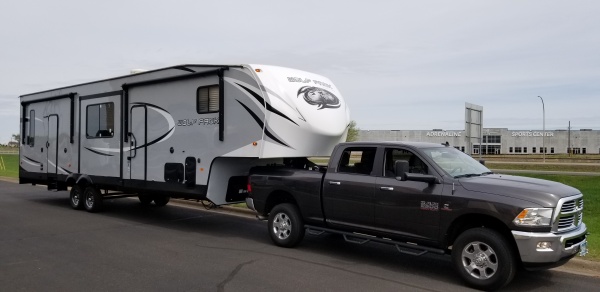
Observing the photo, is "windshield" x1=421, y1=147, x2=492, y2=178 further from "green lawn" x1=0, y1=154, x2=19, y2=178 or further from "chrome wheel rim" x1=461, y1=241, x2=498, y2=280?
"green lawn" x1=0, y1=154, x2=19, y2=178

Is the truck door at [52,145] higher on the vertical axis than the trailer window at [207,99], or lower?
lower

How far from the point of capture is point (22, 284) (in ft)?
19.8

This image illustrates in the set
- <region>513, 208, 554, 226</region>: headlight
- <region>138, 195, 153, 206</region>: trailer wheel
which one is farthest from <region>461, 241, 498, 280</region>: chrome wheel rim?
<region>138, 195, 153, 206</region>: trailer wheel

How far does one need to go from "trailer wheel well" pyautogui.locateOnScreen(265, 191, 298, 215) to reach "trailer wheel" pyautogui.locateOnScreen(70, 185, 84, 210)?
6.36m

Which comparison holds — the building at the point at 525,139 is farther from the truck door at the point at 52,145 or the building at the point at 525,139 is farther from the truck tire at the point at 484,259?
the truck tire at the point at 484,259

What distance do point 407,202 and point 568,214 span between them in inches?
76.0

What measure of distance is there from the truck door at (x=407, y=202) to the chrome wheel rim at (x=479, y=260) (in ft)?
1.60

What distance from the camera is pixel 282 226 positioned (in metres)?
8.31

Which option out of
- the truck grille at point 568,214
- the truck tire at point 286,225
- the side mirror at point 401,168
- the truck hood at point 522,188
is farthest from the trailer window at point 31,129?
the truck grille at point 568,214

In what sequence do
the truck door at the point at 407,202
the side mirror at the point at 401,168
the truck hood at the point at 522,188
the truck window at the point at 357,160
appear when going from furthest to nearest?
1. the truck window at the point at 357,160
2. the side mirror at the point at 401,168
3. the truck door at the point at 407,202
4. the truck hood at the point at 522,188

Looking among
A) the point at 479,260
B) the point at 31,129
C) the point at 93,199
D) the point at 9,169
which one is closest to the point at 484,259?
the point at 479,260

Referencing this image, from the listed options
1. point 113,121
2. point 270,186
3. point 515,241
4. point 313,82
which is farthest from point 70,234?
point 515,241

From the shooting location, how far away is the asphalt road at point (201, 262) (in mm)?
6070

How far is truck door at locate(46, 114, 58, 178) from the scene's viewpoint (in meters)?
13.5
